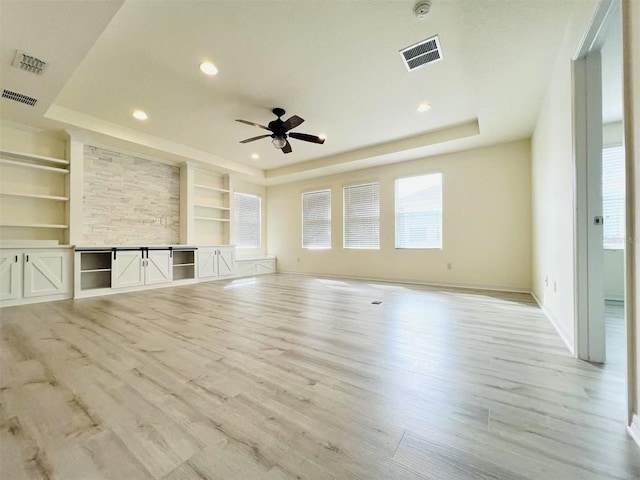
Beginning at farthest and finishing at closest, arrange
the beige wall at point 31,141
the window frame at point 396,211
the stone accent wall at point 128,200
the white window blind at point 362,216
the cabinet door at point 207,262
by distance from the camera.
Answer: the white window blind at point 362,216
the cabinet door at point 207,262
the window frame at point 396,211
the stone accent wall at point 128,200
the beige wall at point 31,141

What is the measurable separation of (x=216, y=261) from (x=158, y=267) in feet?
4.58

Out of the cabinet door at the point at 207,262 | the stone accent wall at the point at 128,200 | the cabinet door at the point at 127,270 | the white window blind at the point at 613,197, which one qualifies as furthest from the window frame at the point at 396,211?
the cabinet door at the point at 127,270

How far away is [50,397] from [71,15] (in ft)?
9.70

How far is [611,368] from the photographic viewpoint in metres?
1.83

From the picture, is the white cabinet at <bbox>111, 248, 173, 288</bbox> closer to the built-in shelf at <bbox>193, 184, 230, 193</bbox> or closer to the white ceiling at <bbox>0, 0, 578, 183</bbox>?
the built-in shelf at <bbox>193, 184, 230, 193</bbox>

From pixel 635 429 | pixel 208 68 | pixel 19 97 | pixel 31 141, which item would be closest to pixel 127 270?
pixel 31 141

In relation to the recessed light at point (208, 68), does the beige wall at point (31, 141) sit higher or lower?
lower

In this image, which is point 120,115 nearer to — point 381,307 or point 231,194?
point 231,194

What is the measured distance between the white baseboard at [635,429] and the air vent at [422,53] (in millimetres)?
3166

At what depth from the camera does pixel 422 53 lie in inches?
110

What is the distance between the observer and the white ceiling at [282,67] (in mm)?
2287

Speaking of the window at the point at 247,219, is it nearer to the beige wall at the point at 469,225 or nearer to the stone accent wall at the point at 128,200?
the stone accent wall at the point at 128,200

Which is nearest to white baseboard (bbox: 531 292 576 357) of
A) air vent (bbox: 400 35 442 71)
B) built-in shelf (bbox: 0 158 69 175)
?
air vent (bbox: 400 35 442 71)

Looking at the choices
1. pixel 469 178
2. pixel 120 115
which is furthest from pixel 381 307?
pixel 120 115
